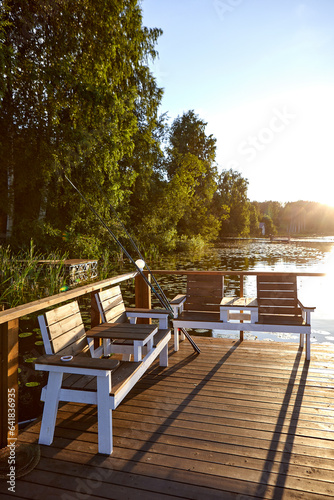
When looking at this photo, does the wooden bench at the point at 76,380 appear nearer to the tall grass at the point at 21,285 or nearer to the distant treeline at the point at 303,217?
the tall grass at the point at 21,285

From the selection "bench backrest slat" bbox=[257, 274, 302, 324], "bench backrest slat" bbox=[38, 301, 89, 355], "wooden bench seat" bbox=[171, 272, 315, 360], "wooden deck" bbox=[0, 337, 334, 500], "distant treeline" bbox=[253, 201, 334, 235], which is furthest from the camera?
"distant treeline" bbox=[253, 201, 334, 235]

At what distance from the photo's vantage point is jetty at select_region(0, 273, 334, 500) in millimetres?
1845

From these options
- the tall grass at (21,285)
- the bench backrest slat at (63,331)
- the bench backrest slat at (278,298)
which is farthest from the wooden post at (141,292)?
the tall grass at (21,285)

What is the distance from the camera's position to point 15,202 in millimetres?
13242

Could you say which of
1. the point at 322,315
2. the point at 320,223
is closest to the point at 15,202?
the point at 322,315

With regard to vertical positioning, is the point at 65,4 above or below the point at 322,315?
above

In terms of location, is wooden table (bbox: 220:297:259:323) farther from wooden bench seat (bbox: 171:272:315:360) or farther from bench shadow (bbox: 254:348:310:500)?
bench shadow (bbox: 254:348:310:500)

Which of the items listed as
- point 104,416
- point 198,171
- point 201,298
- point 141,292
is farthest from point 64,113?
point 198,171

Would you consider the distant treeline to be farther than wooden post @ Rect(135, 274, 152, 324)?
Yes

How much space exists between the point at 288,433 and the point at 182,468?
2.83 ft

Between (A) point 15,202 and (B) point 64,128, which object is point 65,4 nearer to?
(B) point 64,128

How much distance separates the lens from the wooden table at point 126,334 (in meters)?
2.69

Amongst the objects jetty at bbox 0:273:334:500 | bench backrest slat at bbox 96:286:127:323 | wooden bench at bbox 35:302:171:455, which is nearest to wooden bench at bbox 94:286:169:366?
bench backrest slat at bbox 96:286:127:323

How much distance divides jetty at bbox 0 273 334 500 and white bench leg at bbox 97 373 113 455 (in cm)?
6
